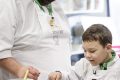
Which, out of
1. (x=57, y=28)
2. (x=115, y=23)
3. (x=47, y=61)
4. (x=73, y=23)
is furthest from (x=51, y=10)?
(x=115, y=23)

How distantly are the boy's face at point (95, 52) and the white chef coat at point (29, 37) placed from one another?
182mm

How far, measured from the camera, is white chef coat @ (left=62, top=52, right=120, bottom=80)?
129cm

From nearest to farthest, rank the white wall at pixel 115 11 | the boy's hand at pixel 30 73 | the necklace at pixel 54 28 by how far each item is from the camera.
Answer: the boy's hand at pixel 30 73 < the necklace at pixel 54 28 < the white wall at pixel 115 11

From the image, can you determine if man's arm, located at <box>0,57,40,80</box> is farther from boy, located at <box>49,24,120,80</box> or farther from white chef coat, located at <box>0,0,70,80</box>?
boy, located at <box>49,24,120,80</box>

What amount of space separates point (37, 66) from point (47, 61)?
0.05 m

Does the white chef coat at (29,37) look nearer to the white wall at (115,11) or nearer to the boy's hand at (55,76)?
the boy's hand at (55,76)

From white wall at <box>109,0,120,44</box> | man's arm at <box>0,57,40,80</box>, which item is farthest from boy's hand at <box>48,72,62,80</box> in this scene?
white wall at <box>109,0,120,44</box>

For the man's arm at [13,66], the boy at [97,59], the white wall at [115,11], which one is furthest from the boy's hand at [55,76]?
the white wall at [115,11]

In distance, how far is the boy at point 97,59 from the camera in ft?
4.19

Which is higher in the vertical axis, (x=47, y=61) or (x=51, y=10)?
(x=51, y=10)

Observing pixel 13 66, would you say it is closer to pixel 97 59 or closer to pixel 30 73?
pixel 30 73

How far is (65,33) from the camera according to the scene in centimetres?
149

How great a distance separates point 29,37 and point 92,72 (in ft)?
1.01

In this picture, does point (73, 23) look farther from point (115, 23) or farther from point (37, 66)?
point (37, 66)
